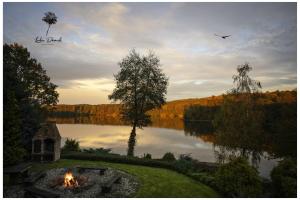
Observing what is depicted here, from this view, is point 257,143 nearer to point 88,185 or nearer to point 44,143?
point 88,185

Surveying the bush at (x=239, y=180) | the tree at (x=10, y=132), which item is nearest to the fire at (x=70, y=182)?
the tree at (x=10, y=132)

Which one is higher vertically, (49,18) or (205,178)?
(49,18)

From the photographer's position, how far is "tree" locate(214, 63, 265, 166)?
27625 mm

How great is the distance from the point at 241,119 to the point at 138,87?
12.0 meters

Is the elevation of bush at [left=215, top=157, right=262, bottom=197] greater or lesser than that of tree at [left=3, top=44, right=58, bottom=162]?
lesser

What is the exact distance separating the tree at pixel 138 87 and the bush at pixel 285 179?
17181 millimetres

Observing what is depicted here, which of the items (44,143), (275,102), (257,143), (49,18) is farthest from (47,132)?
(275,102)

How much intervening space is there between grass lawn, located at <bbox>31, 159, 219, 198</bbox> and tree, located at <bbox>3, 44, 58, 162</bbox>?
11.6 ft

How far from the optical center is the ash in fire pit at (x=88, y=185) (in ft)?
55.8

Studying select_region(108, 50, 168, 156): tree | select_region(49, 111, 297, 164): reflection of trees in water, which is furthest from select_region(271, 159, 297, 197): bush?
select_region(108, 50, 168, 156): tree

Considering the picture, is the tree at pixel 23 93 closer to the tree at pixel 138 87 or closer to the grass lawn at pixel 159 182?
the grass lawn at pixel 159 182

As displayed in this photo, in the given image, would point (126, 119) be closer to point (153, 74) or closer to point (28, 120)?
point (153, 74)

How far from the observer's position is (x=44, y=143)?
25891 mm

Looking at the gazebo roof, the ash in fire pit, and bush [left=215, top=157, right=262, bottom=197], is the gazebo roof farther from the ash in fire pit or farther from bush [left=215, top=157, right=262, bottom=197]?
bush [left=215, top=157, right=262, bottom=197]
